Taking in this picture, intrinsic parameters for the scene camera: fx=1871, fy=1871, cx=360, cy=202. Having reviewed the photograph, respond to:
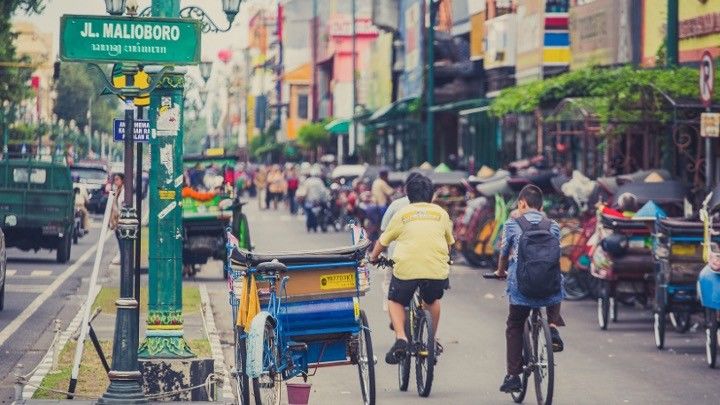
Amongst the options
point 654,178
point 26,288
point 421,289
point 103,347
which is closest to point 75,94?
point 26,288

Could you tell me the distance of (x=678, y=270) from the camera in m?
19.1

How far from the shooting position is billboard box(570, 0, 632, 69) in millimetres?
38219

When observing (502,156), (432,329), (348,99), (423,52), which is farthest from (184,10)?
(348,99)

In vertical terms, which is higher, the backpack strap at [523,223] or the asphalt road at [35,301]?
the backpack strap at [523,223]

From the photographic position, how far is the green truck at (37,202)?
111 feet

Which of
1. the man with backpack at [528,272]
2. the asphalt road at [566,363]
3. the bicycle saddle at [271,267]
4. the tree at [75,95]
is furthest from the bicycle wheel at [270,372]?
the tree at [75,95]

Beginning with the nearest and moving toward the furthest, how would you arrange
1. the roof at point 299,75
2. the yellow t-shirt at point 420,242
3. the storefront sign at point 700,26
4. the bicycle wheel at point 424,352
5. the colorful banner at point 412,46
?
the bicycle wheel at point 424,352 → the yellow t-shirt at point 420,242 → the storefront sign at point 700,26 → the colorful banner at point 412,46 → the roof at point 299,75

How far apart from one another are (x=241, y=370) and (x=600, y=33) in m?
28.0

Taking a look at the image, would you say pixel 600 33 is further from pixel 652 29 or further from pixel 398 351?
pixel 398 351

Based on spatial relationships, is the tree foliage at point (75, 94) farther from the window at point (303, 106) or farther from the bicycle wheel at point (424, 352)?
the bicycle wheel at point (424, 352)

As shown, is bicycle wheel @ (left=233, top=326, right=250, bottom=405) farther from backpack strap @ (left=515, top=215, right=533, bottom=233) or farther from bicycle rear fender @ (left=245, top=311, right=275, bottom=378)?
backpack strap @ (left=515, top=215, right=533, bottom=233)

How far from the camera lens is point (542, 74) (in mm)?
44438

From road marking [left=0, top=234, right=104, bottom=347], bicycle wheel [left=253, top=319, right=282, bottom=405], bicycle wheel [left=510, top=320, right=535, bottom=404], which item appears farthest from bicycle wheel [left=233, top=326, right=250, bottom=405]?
road marking [left=0, top=234, right=104, bottom=347]

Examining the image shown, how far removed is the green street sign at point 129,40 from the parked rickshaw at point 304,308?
1.47 metres
